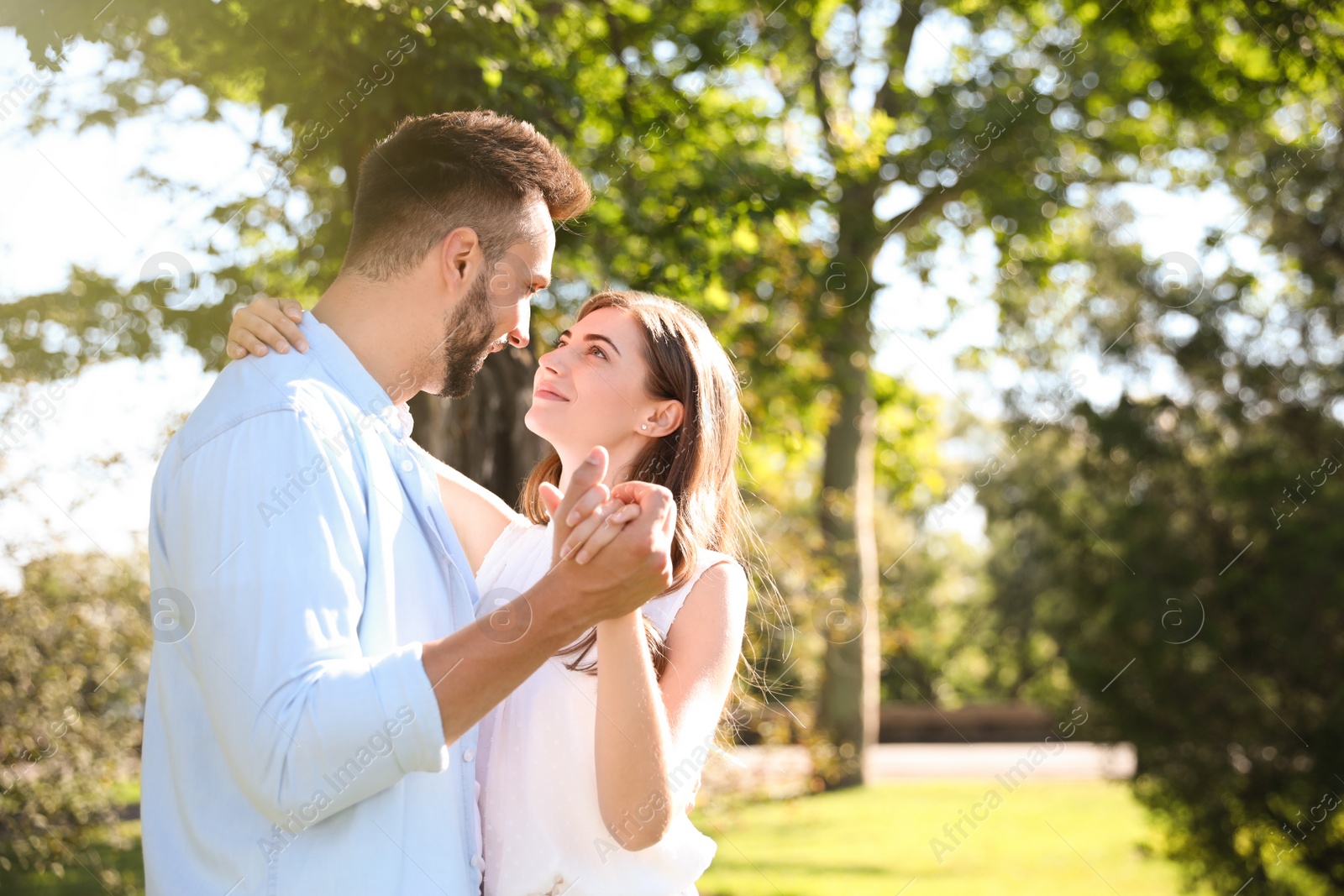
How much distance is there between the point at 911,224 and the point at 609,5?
22.0 feet

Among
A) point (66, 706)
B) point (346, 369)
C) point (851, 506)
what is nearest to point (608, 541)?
point (346, 369)

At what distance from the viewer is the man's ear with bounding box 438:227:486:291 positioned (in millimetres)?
2318

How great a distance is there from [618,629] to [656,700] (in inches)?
7.2

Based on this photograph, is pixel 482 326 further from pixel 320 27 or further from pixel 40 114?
pixel 40 114

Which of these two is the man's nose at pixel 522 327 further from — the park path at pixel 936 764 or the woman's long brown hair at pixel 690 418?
the park path at pixel 936 764

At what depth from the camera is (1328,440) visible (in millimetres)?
10125

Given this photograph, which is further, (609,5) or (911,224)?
(911,224)

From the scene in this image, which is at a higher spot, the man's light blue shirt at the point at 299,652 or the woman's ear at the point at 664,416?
the woman's ear at the point at 664,416

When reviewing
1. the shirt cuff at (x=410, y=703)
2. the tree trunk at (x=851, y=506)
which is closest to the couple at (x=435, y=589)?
the shirt cuff at (x=410, y=703)

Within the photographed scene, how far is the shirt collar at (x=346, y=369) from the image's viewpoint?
7.11 feet

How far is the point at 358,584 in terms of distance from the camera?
6.16 feet

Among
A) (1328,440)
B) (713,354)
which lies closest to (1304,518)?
(1328,440)

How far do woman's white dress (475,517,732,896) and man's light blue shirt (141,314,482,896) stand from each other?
20 cm

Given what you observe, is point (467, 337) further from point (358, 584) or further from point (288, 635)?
point (288, 635)
